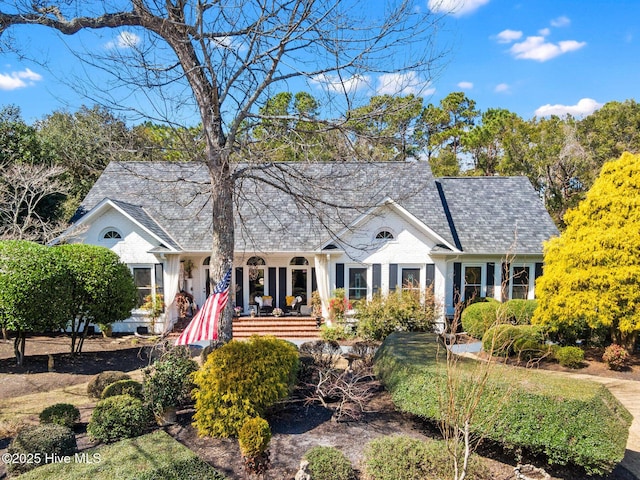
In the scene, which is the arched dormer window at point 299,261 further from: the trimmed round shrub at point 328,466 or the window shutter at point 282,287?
the trimmed round shrub at point 328,466

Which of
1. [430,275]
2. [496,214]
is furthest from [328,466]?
[496,214]

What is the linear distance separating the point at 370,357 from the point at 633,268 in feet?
25.5

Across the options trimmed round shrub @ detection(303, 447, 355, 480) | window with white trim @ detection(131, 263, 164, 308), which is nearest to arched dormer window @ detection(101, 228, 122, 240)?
window with white trim @ detection(131, 263, 164, 308)

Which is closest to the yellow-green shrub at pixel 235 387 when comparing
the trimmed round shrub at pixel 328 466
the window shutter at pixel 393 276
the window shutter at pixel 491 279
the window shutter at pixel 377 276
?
the trimmed round shrub at pixel 328 466

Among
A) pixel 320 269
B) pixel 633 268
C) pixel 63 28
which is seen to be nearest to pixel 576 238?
pixel 633 268

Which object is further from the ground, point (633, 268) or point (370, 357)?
point (633, 268)

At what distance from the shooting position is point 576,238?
1184 cm

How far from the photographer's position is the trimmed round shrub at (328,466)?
5.21m

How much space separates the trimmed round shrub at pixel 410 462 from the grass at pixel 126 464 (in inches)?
86.3

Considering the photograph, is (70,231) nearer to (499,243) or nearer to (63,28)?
(63,28)

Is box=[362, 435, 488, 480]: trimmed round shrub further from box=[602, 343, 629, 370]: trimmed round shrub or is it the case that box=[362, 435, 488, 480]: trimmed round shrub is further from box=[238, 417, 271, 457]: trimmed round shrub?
box=[602, 343, 629, 370]: trimmed round shrub

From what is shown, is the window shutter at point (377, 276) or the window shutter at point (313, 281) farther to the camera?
the window shutter at point (313, 281)

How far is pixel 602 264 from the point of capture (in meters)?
11.1

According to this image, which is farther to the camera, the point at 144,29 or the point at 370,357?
the point at 370,357
